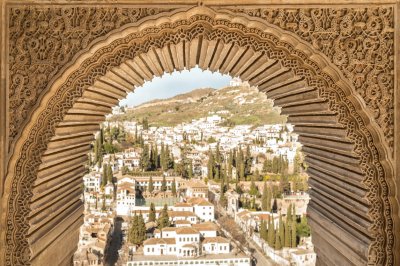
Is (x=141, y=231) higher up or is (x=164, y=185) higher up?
(x=164, y=185)

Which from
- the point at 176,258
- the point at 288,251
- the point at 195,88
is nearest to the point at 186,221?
the point at 176,258

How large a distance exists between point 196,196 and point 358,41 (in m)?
22.9

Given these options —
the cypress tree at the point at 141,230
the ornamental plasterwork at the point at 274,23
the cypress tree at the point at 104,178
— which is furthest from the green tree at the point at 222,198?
the ornamental plasterwork at the point at 274,23

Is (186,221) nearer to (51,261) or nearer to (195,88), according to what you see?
(195,88)

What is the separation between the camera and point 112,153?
93.0 feet

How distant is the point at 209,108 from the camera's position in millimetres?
32438

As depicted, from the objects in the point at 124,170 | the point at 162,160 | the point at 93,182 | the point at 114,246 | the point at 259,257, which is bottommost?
the point at 259,257

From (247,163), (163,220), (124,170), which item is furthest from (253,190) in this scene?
(124,170)

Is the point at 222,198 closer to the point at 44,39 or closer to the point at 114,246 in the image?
the point at 114,246

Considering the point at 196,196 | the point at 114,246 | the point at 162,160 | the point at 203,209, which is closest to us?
the point at 114,246

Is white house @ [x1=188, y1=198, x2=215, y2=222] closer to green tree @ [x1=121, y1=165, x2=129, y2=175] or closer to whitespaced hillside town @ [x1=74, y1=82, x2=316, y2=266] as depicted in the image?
whitespaced hillside town @ [x1=74, y1=82, x2=316, y2=266]

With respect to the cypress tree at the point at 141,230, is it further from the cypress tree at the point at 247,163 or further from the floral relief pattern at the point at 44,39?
the floral relief pattern at the point at 44,39

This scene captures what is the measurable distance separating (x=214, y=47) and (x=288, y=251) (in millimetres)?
20439

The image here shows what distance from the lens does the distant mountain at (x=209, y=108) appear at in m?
31.2
